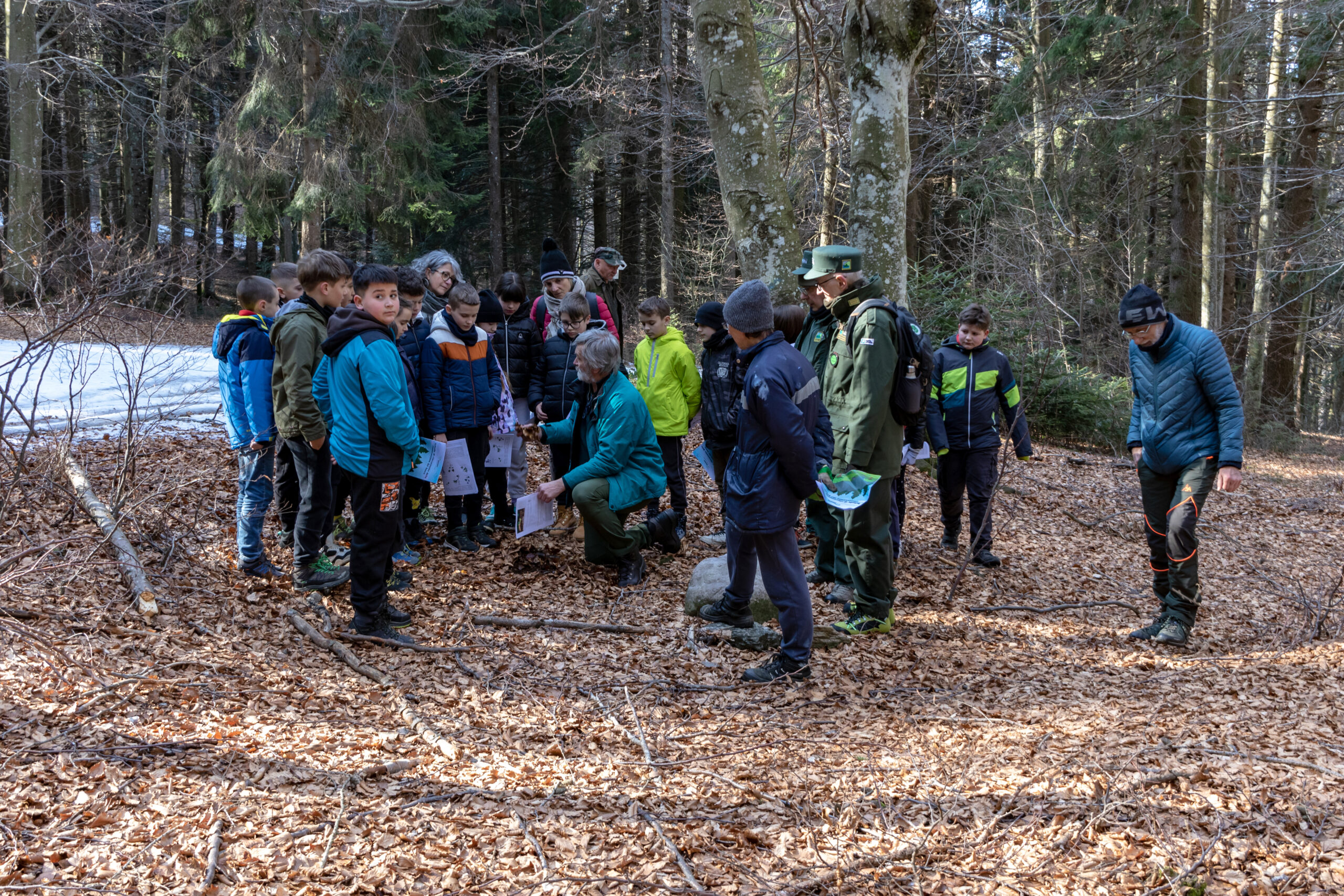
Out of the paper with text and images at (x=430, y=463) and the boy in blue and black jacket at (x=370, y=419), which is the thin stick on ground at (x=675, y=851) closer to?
the boy in blue and black jacket at (x=370, y=419)

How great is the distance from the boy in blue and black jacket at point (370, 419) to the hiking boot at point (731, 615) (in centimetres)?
185

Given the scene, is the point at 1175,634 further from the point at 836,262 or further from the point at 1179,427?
the point at 836,262

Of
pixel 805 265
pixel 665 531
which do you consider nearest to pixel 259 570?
pixel 665 531

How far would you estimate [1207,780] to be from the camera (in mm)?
3223

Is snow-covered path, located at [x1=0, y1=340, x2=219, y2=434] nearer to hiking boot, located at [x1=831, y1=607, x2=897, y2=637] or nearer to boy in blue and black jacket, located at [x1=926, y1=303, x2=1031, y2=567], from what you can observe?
hiking boot, located at [x1=831, y1=607, x2=897, y2=637]

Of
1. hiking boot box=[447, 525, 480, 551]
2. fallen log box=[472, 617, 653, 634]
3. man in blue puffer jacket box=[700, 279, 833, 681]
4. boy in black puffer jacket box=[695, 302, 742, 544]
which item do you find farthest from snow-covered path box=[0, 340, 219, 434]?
man in blue puffer jacket box=[700, 279, 833, 681]

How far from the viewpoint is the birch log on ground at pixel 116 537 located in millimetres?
4605

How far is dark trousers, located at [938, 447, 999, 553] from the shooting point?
22.8ft

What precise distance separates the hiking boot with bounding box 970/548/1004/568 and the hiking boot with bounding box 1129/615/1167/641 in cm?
152

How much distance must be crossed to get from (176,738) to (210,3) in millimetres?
16103

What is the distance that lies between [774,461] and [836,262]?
1.54m

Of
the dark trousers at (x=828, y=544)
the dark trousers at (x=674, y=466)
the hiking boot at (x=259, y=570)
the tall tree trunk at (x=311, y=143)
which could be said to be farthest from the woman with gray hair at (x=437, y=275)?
the tall tree trunk at (x=311, y=143)

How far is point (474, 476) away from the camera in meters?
6.34

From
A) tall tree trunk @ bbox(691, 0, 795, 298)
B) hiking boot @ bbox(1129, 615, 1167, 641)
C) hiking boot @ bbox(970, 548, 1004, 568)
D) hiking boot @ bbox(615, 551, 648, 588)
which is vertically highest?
tall tree trunk @ bbox(691, 0, 795, 298)
